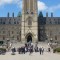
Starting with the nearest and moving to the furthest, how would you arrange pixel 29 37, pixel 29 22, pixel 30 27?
pixel 30 27 → pixel 29 22 → pixel 29 37

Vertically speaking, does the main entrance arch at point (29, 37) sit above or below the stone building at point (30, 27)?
below

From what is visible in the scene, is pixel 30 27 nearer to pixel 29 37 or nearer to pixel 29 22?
pixel 29 22

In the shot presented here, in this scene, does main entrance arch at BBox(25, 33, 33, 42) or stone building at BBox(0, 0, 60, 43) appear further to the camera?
stone building at BBox(0, 0, 60, 43)

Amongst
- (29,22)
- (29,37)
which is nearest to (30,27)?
(29,22)

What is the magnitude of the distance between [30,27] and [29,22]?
2067mm

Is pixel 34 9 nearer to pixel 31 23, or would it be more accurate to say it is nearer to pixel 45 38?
pixel 31 23

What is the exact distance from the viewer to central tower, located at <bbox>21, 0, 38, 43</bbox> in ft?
342

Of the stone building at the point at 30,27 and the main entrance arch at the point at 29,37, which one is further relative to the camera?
the stone building at the point at 30,27

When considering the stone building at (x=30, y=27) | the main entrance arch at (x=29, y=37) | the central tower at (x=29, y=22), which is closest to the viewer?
the central tower at (x=29, y=22)

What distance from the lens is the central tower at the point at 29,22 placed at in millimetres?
104188

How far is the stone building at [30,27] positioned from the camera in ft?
343

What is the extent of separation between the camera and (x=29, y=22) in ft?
346

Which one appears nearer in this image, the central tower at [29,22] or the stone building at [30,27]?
the central tower at [29,22]

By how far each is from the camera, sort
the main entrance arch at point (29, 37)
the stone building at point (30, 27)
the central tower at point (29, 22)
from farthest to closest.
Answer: the stone building at point (30, 27)
the main entrance arch at point (29, 37)
the central tower at point (29, 22)
